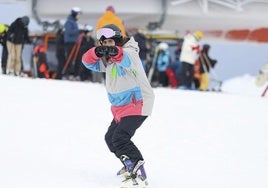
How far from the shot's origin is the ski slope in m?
4.90

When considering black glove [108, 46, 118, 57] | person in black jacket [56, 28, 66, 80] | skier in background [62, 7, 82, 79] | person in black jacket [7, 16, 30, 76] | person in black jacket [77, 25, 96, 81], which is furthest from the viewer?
person in black jacket [56, 28, 66, 80]

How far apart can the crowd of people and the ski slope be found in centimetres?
146

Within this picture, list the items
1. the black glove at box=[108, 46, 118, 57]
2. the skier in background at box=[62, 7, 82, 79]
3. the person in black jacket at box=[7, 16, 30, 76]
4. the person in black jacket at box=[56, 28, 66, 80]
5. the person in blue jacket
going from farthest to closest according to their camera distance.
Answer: the person in blue jacket → the person in black jacket at box=[56, 28, 66, 80] → the skier in background at box=[62, 7, 82, 79] → the person in black jacket at box=[7, 16, 30, 76] → the black glove at box=[108, 46, 118, 57]

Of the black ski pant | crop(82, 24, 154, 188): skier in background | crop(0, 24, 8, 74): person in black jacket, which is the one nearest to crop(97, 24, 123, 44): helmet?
crop(82, 24, 154, 188): skier in background

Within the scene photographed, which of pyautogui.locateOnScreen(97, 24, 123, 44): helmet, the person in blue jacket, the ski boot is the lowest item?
the person in blue jacket

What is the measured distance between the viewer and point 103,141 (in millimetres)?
6195

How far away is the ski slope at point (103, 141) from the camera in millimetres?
4902

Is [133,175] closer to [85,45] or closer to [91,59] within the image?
[91,59]

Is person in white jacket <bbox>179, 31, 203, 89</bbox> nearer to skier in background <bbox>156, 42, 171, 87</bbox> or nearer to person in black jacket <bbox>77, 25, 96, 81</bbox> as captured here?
skier in background <bbox>156, 42, 171, 87</bbox>

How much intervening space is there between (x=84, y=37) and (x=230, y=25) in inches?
199

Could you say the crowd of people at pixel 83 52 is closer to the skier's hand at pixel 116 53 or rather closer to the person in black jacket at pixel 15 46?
the person in black jacket at pixel 15 46

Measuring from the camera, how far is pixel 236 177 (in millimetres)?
5168

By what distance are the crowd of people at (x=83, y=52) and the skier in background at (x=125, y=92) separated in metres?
5.96

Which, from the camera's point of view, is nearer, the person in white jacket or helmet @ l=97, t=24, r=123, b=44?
helmet @ l=97, t=24, r=123, b=44
